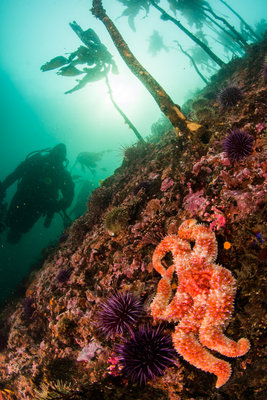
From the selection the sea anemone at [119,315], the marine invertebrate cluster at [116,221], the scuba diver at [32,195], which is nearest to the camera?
the sea anemone at [119,315]

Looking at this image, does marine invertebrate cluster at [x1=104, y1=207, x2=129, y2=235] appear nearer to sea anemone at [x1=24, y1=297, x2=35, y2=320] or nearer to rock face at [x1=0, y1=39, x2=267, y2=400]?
rock face at [x1=0, y1=39, x2=267, y2=400]

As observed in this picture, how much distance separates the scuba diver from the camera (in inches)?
818

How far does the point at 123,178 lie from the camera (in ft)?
34.3

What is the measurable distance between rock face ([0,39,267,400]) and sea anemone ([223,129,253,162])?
13 cm

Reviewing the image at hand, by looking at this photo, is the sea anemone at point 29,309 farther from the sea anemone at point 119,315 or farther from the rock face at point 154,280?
the sea anemone at point 119,315

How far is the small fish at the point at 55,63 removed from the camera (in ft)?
48.7

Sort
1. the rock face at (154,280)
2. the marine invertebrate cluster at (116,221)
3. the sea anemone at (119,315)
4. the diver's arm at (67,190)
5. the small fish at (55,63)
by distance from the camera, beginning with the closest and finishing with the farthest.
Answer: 1. the rock face at (154,280)
2. the sea anemone at (119,315)
3. the marine invertebrate cluster at (116,221)
4. the small fish at (55,63)
5. the diver's arm at (67,190)

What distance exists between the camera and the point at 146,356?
8.86 ft

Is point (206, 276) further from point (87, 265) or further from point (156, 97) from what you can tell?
point (156, 97)

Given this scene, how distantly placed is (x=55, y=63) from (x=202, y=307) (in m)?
19.0

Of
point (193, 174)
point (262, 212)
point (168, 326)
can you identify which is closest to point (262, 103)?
point (193, 174)

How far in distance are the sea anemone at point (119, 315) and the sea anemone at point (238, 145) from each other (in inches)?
139

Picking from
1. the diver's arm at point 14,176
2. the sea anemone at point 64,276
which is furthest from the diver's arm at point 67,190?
the sea anemone at point 64,276

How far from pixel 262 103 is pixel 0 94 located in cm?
9485
